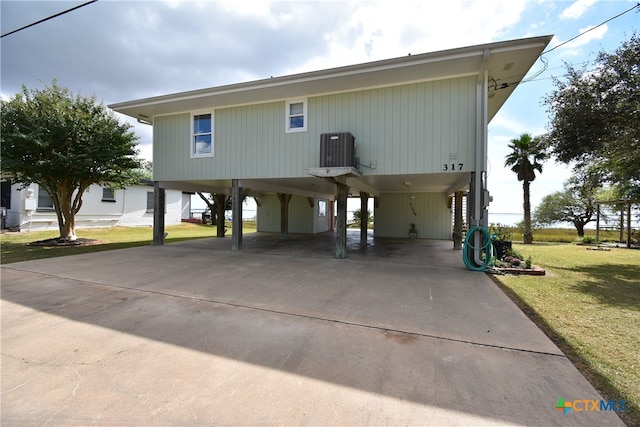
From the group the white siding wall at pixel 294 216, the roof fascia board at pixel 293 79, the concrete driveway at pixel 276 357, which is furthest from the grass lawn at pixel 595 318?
the white siding wall at pixel 294 216

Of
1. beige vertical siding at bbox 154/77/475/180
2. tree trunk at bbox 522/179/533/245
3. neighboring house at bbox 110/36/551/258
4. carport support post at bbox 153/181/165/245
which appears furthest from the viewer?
tree trunk at bbox 522/179/533/245

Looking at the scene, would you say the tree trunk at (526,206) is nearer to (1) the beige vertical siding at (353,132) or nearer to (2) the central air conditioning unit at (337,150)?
(1) the beige vertical siding at (353,132)

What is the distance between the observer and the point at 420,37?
6.59m

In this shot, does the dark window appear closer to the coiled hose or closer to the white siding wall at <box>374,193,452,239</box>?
the white siding wall at <box>374,193,452,239</box>

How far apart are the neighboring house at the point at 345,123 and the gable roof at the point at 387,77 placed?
0.9 inches

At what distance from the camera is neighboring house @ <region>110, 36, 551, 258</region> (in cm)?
623

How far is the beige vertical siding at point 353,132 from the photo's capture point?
6.52m

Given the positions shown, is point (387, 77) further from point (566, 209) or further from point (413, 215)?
point (566, 209)

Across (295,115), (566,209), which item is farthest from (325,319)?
(566,209)

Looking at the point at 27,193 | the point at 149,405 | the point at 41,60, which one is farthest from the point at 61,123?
the point at 149,405

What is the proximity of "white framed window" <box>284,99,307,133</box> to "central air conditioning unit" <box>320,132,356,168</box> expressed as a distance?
124cm

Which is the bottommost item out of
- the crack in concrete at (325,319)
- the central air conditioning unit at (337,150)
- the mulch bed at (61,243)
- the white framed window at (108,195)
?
the crack in concrete at (325,319)

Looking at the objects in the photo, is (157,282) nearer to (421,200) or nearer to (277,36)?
(277,36)

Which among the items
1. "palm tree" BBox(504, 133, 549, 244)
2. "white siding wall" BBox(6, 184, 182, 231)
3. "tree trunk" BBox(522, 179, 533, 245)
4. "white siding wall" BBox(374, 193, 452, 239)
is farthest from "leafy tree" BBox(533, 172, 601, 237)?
"white siding wall" BBox(6, 184, 182, 231)
